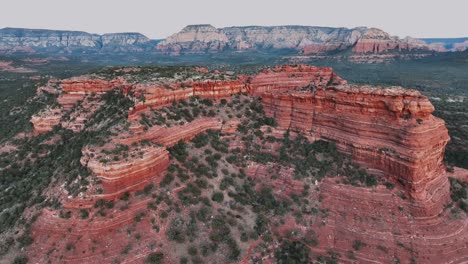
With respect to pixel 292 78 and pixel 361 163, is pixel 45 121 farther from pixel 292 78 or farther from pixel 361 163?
pixel 361 163

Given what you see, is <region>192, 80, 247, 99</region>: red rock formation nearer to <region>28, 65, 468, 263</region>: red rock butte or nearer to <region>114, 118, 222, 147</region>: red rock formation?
<region>28, 65, 468, 263</region>: red rock butte

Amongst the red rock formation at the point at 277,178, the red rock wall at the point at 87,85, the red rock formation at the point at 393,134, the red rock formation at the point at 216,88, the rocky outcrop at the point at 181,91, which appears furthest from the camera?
the red rock wall at the point at 87,85

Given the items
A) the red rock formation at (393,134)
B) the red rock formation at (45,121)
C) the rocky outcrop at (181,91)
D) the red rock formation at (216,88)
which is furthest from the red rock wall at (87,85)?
the red rock formation at (393,134)

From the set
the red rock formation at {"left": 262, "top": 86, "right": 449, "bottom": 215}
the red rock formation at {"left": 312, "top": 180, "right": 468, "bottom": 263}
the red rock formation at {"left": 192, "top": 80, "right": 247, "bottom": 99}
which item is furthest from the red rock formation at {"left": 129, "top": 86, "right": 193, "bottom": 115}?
the red rock formation at {"left": 312, "top": 180, "right": 468, "bottom": 263}

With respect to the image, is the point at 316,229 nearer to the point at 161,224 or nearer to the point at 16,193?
the point at 161,224

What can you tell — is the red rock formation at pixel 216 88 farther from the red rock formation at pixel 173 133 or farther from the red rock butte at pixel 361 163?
the red rock formation at pixel 173 133

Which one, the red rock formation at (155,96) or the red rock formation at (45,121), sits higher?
the red rock formation at (155,96)
